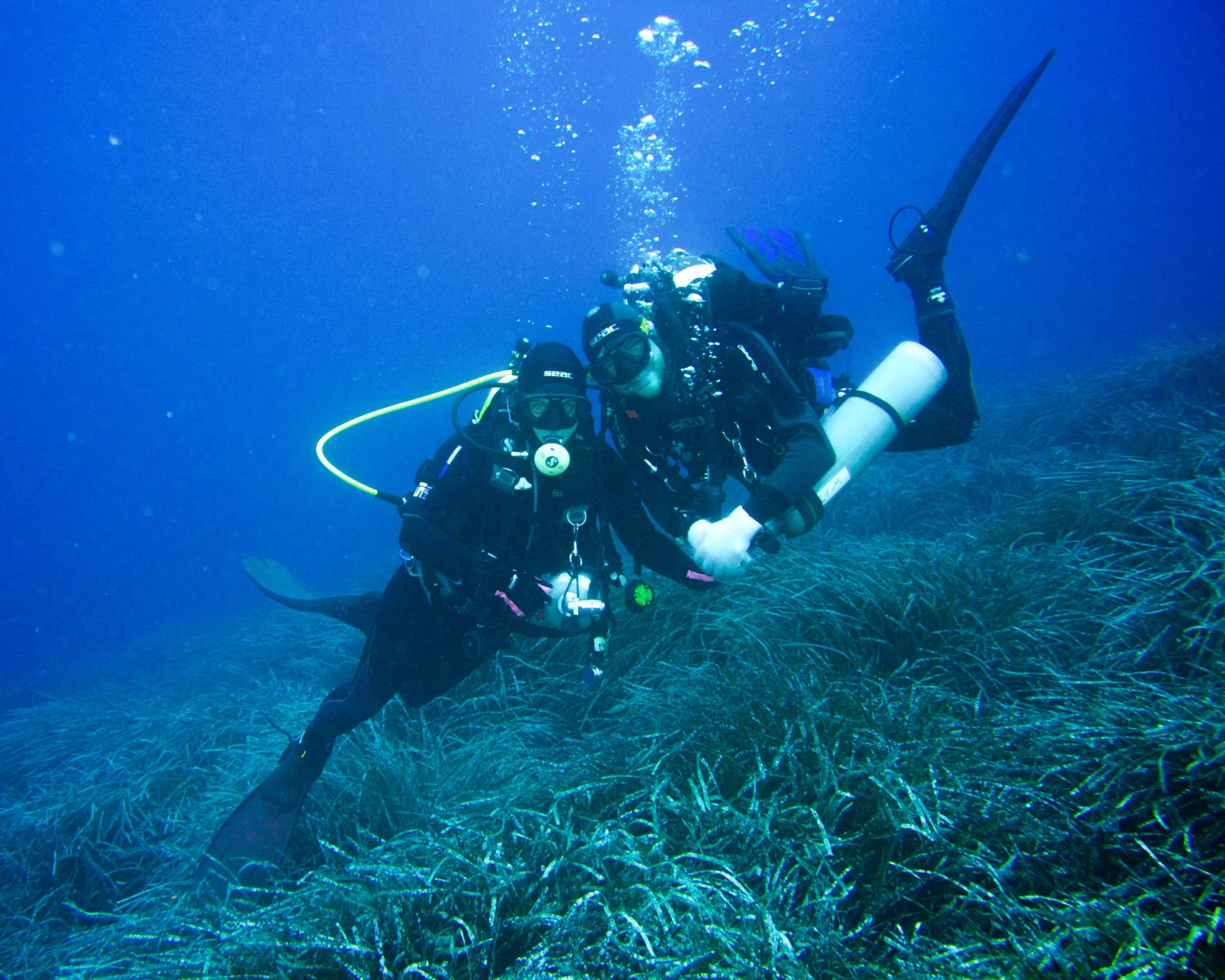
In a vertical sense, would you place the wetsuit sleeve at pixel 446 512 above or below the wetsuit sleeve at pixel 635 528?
above

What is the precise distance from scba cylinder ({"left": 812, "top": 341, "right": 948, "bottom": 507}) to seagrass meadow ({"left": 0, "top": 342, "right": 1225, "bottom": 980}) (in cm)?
73

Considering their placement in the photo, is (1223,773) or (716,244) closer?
(1223,773)

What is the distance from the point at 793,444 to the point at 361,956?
252 cm

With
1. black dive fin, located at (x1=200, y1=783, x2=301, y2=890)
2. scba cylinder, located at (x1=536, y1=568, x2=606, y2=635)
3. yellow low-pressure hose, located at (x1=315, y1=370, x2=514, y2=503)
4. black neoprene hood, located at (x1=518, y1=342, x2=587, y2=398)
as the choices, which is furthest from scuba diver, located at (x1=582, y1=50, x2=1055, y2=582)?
black dive fin, located at (x1=200, y1=783, x2=301, y2=890)

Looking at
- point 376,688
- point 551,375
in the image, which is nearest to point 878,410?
point 551,375

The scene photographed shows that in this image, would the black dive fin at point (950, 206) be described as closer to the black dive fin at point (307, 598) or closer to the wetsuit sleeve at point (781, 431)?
the wetsuit sleeve at point (781, 431)

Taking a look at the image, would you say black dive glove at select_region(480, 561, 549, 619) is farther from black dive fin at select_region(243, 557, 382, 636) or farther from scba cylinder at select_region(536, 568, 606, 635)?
black dive fin at select_region(243, 557, 382, 636)

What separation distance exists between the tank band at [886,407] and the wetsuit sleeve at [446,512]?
228cm

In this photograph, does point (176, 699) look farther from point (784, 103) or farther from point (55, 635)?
point (784, 103)

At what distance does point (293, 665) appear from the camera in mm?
5902

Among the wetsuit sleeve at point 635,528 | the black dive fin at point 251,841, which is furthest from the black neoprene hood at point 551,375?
the black dive fin at point 251,841

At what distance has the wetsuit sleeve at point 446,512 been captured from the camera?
267 cm

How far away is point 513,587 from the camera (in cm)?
267

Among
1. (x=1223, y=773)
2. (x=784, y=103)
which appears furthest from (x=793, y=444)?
(x=784, y=103)
